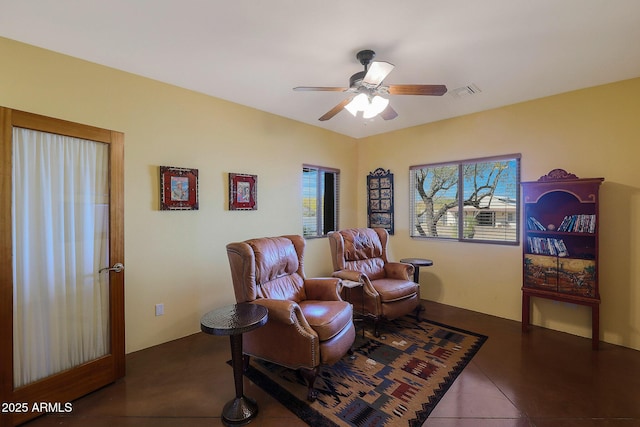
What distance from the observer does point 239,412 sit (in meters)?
1.89

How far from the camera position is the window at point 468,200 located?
3.62m

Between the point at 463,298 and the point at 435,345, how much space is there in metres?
1.34

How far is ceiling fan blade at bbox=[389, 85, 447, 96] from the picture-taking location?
213 cm

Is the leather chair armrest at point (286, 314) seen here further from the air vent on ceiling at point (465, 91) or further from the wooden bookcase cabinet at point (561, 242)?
the air vent on ceiling at point (465, 91)

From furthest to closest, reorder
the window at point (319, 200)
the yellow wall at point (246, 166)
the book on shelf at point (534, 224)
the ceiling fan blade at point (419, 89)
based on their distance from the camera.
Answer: the window at point (319, 200)
the book on shelf at point (534, 224)
the yellow wall at point (246, 166)
the ceiling fan blade at point (419, 89)

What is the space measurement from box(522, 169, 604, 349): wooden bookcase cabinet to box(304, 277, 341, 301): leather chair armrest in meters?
2.17

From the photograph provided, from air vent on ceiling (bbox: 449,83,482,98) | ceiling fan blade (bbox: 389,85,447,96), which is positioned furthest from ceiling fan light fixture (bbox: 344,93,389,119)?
air vent on ceiling (bbox: 449,83,482,98)

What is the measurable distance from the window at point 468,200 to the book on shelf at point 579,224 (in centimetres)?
53

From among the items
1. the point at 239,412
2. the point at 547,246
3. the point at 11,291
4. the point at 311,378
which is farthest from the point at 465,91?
the point at 11,291

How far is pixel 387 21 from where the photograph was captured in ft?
6.49

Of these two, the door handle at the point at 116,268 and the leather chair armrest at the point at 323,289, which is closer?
the door handle at the point at 116,268

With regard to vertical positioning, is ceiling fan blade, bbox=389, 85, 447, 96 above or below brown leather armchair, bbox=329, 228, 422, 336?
above

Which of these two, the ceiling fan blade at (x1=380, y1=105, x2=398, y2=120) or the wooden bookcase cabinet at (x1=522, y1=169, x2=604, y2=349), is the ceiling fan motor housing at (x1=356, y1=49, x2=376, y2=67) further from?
the wooden bookcase cabinet at (x1=522, y1=169, x2=604, y2=349)

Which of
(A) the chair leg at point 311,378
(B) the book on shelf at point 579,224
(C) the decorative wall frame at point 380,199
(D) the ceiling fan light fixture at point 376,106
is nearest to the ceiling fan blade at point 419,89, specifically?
(D) the ceiling fan light fixture at point 376,106
